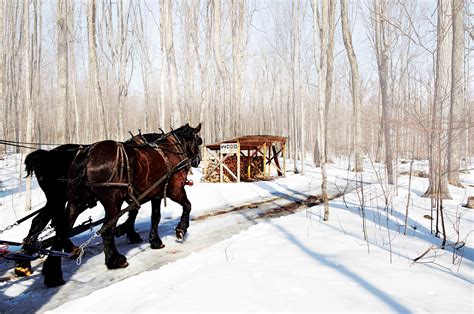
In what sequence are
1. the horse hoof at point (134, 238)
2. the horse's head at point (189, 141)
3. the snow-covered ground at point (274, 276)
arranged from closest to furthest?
the snow-covered ground at point (274, 276), the horse hoof at point (134, 238), the horse's head at point (189, 141)

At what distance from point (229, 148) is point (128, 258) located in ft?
35.2

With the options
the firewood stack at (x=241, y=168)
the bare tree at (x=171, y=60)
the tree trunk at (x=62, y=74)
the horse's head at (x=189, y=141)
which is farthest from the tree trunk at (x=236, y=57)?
the horse's head at (x=189, y=141)

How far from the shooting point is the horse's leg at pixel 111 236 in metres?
4.03

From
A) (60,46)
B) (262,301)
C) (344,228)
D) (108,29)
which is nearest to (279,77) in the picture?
(108,29)

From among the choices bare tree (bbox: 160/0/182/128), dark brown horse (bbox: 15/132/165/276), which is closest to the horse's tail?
dark brown horse (bbox: 15/132/165/276)

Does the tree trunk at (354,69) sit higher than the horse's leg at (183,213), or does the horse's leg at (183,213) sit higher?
the tree trunk at (354,69)

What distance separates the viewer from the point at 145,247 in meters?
5.05

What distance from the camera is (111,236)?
4086 mm

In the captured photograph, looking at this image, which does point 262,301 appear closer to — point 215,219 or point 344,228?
point 344,228

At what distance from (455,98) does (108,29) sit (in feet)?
69.0

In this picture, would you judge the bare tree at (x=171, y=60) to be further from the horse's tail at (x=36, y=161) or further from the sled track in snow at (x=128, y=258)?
the horse's tail at (x=36, y=161)

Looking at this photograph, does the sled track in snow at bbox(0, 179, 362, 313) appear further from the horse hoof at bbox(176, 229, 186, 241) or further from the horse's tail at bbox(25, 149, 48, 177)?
the horse's tail at bbox(25, 149, 48, 177)

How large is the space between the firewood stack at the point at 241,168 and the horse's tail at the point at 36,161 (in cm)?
1224

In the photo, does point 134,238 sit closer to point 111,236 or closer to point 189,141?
point 111,236
